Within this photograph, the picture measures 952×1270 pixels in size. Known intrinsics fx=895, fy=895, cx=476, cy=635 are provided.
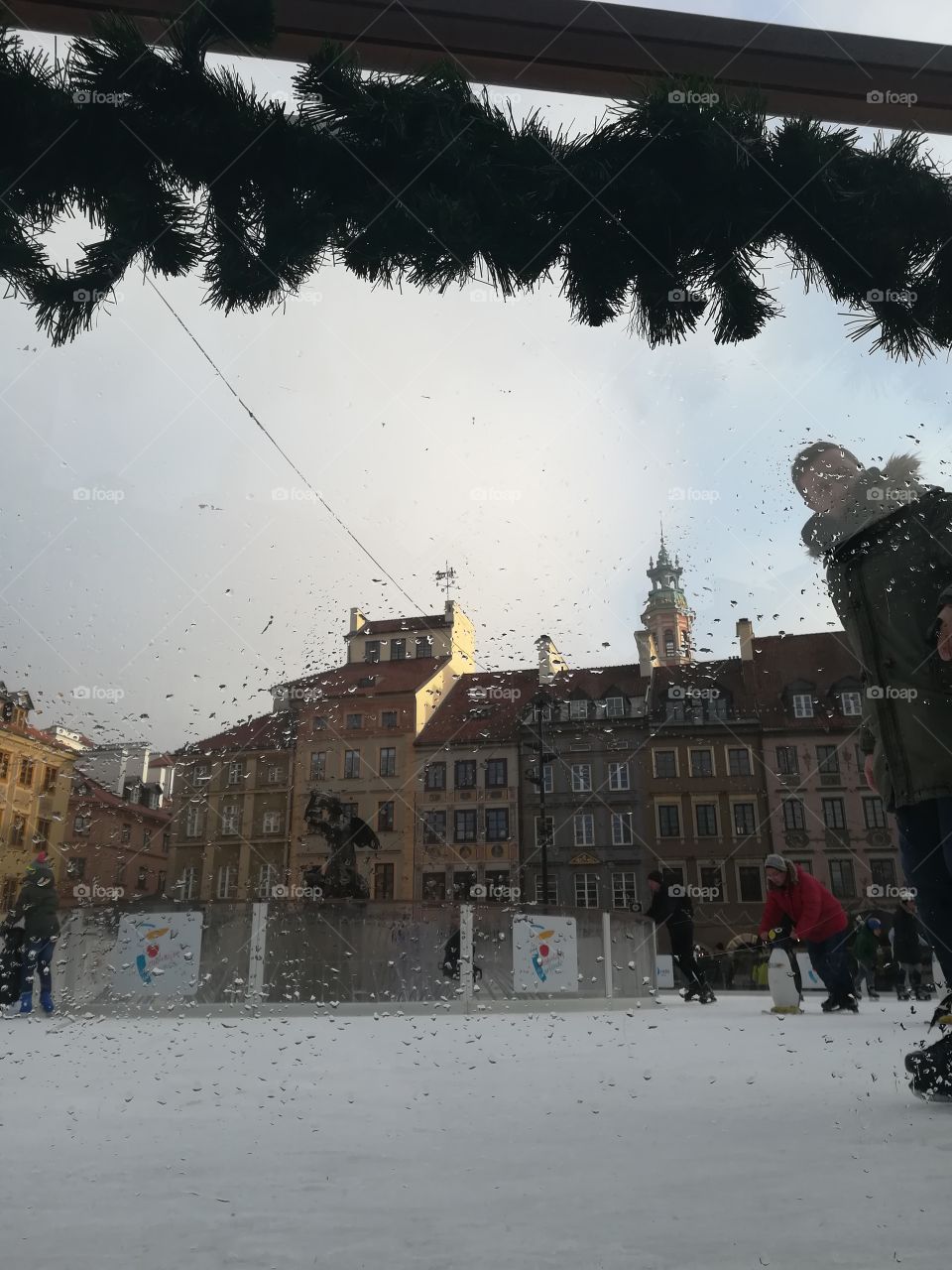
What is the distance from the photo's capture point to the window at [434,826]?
2.72m

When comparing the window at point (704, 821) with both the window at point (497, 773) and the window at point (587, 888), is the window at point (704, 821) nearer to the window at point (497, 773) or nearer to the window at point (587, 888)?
the window at point (497, 773)

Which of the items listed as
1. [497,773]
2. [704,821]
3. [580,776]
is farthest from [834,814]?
[704,821]

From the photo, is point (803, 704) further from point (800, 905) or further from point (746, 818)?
point (746, 818)

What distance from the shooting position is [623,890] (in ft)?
40.0

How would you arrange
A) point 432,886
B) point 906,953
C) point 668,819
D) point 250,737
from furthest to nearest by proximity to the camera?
point 668,819, point 906,953, point 432,886, point 250,737

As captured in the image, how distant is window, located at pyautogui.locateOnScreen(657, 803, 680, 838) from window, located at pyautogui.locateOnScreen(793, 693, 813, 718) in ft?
23.5

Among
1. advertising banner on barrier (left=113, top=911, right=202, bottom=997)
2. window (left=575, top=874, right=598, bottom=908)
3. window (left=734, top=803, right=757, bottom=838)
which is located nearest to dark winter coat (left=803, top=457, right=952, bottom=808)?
advertising banner on barrier (left=113, top=911, right=202, bottom=997)

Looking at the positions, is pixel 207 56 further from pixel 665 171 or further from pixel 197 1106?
pixel 197 1106

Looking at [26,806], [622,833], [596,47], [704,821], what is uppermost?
[622,833]

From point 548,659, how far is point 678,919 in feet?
15.7

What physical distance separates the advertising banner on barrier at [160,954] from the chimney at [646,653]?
2935mm

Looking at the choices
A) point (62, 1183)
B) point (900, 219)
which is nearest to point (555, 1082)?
point (62, 1183)

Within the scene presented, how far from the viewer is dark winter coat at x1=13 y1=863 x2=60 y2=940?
971 millimetres

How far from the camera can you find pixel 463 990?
582 centimetres
